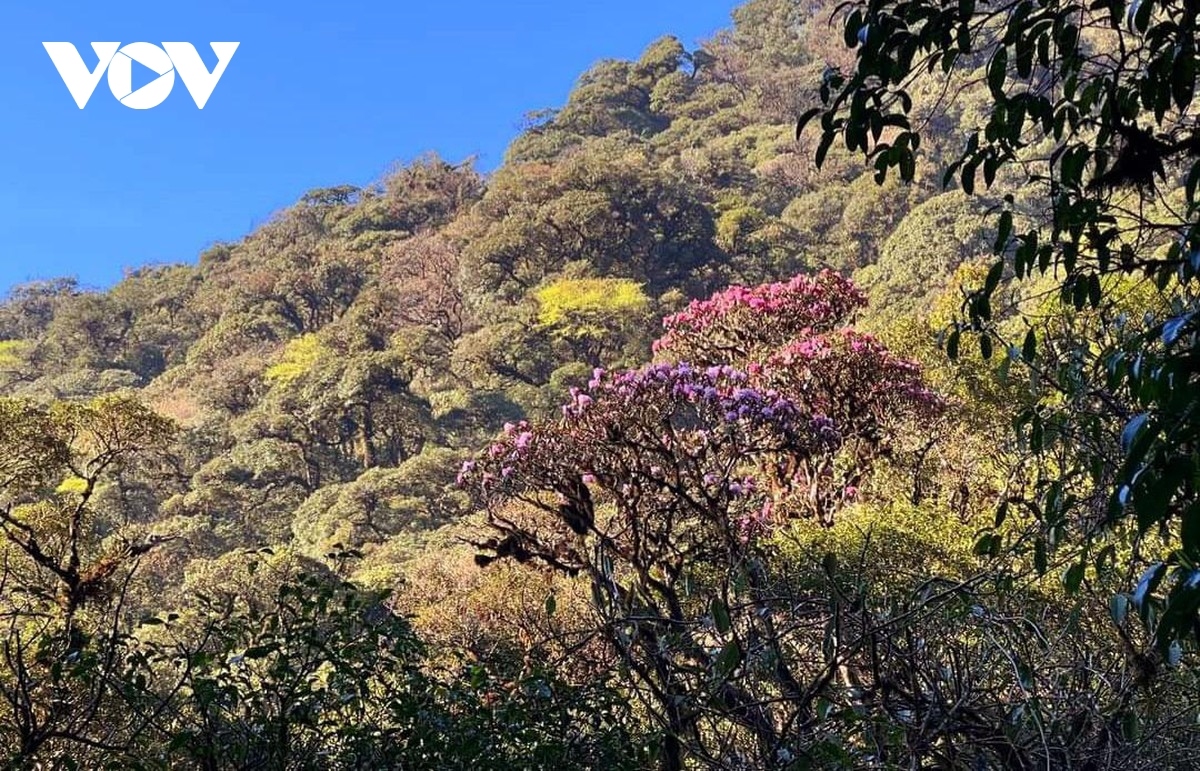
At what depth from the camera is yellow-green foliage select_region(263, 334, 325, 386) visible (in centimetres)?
2184

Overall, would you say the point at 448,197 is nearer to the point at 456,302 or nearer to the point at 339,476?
the point at 456,302

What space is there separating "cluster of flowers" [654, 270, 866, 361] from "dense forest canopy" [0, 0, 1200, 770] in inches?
1.3

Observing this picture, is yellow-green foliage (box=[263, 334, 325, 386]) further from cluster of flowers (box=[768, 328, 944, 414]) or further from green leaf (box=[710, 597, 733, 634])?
green leaf (box=[710, 597, 733, 634])

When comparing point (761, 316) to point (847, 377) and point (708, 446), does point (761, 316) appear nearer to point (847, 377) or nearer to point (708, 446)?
point (847, 377)

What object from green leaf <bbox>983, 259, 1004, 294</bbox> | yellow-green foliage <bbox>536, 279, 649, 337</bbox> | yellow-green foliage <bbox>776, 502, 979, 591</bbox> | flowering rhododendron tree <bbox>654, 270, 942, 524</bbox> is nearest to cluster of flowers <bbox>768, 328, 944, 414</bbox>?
flowering rhododendron tree <bbox>654, 270, 942, 524</bbox>

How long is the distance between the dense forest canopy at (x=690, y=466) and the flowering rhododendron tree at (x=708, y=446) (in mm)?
39

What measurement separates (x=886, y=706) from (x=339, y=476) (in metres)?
18.8

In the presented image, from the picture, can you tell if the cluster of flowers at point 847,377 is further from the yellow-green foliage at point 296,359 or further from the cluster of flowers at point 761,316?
the yellow-green foliage at point 296,359

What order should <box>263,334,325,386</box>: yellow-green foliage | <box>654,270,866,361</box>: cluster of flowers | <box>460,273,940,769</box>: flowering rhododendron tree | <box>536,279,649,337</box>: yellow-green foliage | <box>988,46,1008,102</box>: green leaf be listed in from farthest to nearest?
<box>263,334,325,386</box>: yellow-green foliage < <box>536,279,649,337</box>: yellow-green foliage < <box>654,270,866,361</box>: cluster of flowers < <box>460,273,940,769</box>: flowering rhododendron tree < <box>988,46,1008,102</box>: green leaf

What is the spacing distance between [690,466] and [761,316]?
393 cm

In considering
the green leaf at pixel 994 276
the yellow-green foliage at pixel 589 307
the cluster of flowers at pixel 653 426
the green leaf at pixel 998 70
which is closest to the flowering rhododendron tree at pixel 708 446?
the cluster of flowers at pixel 653 426

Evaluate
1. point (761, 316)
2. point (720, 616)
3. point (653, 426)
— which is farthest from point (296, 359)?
point (720, 616)

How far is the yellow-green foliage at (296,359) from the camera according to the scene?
21844 mm

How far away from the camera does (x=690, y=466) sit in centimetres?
511
